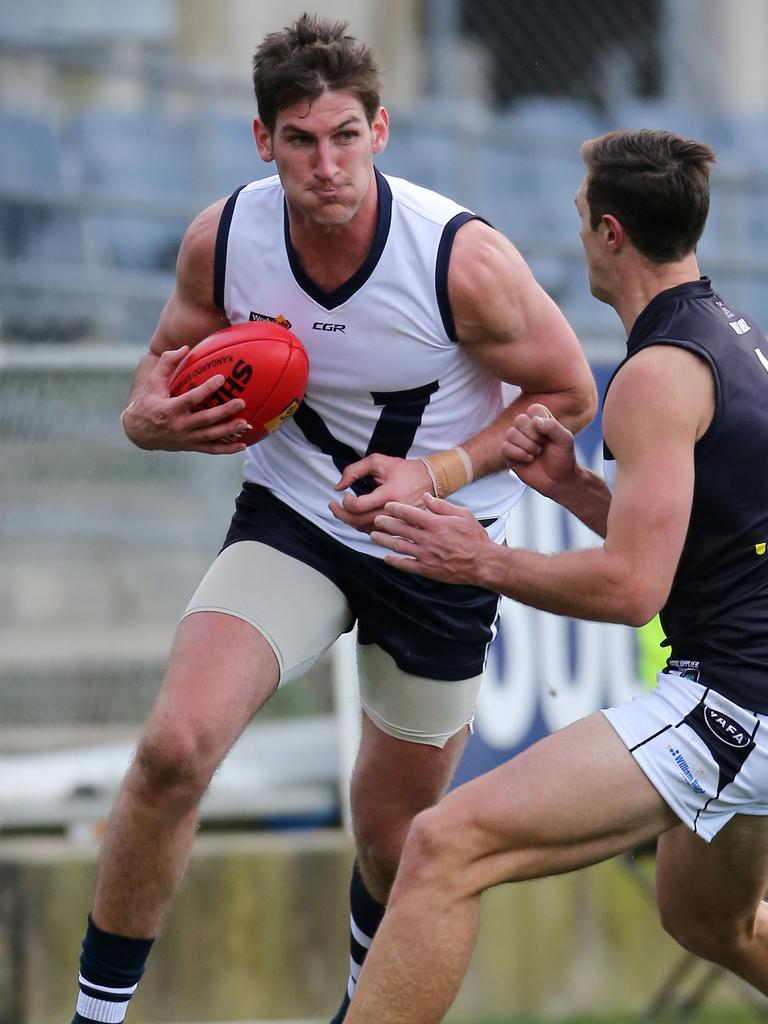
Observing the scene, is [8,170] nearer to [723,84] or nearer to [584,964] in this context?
[584,964]

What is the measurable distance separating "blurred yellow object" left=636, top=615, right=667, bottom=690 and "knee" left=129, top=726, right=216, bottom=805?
3.29 meters

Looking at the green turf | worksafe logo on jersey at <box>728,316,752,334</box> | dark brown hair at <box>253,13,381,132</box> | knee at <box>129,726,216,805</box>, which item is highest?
dark brown hair at <box>253,13,381,132</box>

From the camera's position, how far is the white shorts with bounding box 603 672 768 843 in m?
3.64

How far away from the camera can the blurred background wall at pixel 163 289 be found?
677 cm

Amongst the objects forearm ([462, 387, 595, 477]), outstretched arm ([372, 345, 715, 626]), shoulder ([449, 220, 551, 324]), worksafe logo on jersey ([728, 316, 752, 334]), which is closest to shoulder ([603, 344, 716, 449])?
outstretched arm ([372, 345, 715, 626])

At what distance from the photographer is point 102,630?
6.89m

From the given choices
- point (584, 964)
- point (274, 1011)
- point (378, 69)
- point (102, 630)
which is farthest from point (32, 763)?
point (378, 69)

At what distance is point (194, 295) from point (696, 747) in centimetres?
190

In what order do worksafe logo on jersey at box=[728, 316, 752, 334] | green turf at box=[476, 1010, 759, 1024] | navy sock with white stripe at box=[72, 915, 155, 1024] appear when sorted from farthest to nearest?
1. green turf at box=[476, 1010, 759, 1024]
2. navy sock with white stripe at box=[72, 915, 155, 1024]
3. worksafe logo on jersey at box=[728, 316, 752, 334]

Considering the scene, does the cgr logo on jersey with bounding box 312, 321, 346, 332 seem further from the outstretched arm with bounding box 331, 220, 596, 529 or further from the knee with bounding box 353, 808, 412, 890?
the knee with bounding box 353, 808, 412, 890

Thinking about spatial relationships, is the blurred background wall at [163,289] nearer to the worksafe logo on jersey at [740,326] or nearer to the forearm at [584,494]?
the forearm at [584,494]

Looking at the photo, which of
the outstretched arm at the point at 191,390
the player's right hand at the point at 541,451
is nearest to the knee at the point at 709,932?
the player's right hand at the point at 541,451

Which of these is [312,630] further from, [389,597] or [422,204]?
[422,204]

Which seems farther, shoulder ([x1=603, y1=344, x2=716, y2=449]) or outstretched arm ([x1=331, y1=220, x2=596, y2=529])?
outstretched arm ([x1=331, y1=220, x2=596, y2=529])
